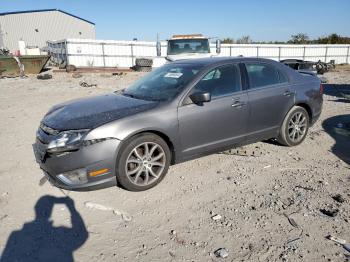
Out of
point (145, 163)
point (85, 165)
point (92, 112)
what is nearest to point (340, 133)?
point (145, 163)

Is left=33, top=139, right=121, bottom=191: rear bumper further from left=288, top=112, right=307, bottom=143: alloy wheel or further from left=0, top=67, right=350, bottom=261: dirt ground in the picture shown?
left=288, top=112, right=307, bottom=143: alloy wheel

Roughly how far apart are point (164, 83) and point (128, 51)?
25.4m

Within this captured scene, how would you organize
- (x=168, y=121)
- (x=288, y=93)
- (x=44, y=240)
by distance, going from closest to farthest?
1. (x=44, y=240)
2. (x=168, y=121)
3. (x=288, y=93)

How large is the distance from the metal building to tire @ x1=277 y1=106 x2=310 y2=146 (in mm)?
44705

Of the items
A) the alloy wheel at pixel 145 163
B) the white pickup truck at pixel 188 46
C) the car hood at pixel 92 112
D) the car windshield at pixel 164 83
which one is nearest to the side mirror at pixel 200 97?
the car windshield at pixel 164 83

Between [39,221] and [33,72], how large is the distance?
61.4 ft

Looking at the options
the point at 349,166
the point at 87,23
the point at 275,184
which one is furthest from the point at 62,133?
the point at 87,23

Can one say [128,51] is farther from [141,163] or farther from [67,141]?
[67,141]

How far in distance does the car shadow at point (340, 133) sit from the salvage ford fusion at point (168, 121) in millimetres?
672

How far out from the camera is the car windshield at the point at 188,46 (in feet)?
43.6

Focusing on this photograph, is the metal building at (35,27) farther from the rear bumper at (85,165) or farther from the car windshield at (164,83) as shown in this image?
the rear bumper at (85,165)

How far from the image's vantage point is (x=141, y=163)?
400 cm

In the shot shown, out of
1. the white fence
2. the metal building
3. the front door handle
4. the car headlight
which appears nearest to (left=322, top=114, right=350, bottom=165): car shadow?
the front door handle

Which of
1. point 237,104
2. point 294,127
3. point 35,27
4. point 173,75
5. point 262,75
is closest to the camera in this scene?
point 237,104
